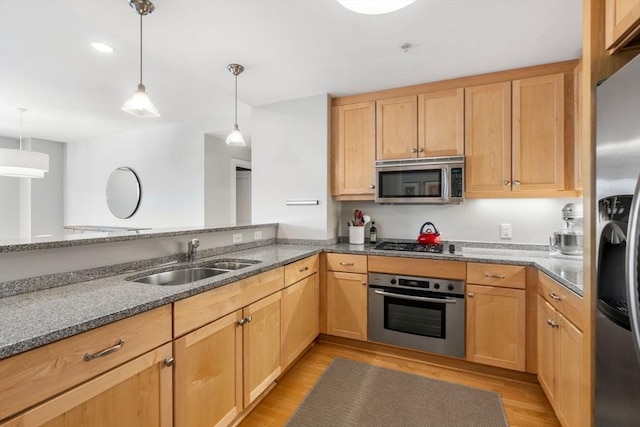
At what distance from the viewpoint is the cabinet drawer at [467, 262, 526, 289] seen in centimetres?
207

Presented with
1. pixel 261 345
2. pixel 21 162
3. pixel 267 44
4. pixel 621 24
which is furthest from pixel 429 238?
pixel 21 162

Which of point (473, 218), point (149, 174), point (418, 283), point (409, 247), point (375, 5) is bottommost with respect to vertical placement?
point (418, 283)

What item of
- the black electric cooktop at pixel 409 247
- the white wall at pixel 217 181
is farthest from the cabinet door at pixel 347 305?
the white wall at pixel 217 181

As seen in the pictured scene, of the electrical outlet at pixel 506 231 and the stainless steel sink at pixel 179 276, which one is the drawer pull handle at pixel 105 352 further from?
the electrical outlet at pixel 506 231

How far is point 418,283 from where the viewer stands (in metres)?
2.34

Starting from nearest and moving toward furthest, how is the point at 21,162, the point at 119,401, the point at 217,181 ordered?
1. the point at 119,401
2. the point at 21,162
3. the point at 217,181

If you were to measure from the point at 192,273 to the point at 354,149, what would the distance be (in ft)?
5.88

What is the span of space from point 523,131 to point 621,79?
1.58 meters

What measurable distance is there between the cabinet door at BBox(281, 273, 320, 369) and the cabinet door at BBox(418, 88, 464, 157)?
150 cm

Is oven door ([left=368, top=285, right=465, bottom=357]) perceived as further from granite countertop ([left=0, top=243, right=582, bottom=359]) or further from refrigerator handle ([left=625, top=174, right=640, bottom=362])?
refrigerator handle ([left=625, top=174, right=640, bottom=362])

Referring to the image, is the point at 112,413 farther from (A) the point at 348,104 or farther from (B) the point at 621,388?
(A) the point at 348,104

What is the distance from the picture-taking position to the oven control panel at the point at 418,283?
7.35 ft

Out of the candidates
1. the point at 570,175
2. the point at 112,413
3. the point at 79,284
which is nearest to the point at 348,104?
the point at 570,175

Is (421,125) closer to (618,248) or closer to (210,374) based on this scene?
A: (618,248)
